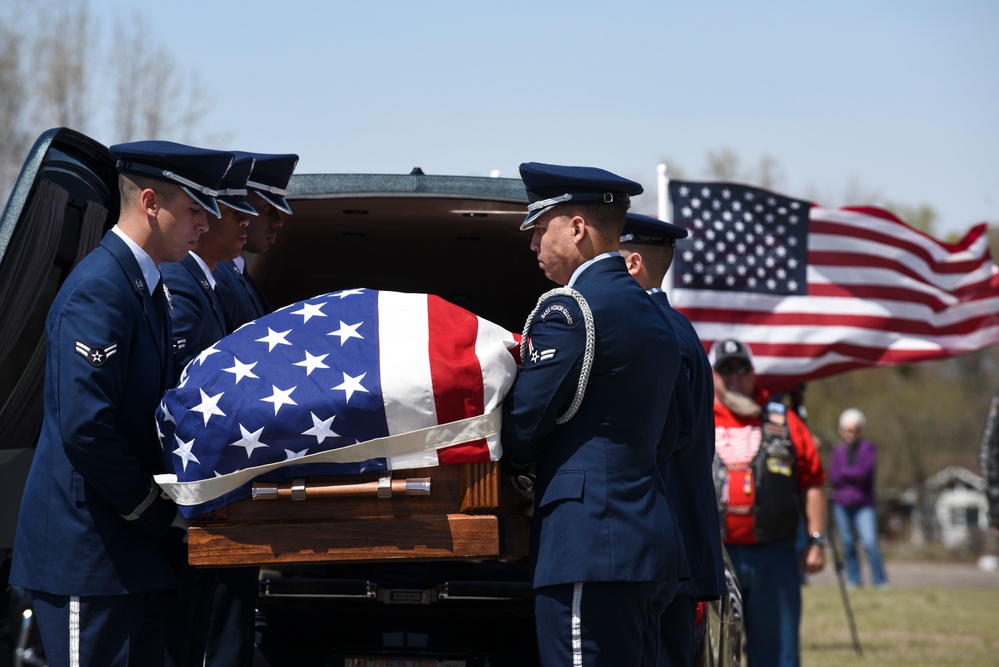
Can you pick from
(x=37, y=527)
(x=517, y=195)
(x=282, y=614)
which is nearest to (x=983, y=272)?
(x=517, y=195)

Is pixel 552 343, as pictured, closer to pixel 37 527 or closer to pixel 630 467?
pixel 630 467

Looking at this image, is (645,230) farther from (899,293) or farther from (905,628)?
(905,628)

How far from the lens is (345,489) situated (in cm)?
333

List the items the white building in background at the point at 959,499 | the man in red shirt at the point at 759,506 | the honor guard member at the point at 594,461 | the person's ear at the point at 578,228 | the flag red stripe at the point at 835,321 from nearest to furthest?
the honor guard member at the point at 594,461 < the person's ear at the point at 578,228 < the man in red shirt at the point at 759,506 < the flag red stripe at the point at 835,321 < the white building in background at the point at 959,499

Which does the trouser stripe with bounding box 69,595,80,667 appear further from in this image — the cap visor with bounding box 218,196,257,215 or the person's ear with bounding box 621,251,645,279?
the person's ear with bounding box 621,251,645,279

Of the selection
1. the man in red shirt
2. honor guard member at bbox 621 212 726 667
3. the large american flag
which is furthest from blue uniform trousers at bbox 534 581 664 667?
the large american flag

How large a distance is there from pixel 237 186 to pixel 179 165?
0.54m

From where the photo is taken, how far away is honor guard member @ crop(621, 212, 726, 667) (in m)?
4.32

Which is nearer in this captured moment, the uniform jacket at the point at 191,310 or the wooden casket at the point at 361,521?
the wooden casket at the point at 361,521

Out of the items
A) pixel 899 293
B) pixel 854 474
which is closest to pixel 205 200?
pixel 899 293

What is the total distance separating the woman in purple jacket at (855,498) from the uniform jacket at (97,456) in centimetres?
1200

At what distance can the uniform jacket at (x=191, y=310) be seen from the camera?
3.96 m

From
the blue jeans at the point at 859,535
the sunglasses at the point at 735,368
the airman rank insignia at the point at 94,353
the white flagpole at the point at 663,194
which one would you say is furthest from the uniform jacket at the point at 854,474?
the airman rank insignia at the point at 94,353

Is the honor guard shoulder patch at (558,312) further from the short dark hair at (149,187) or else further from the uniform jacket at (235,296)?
the uniform jacket at (235,296)
